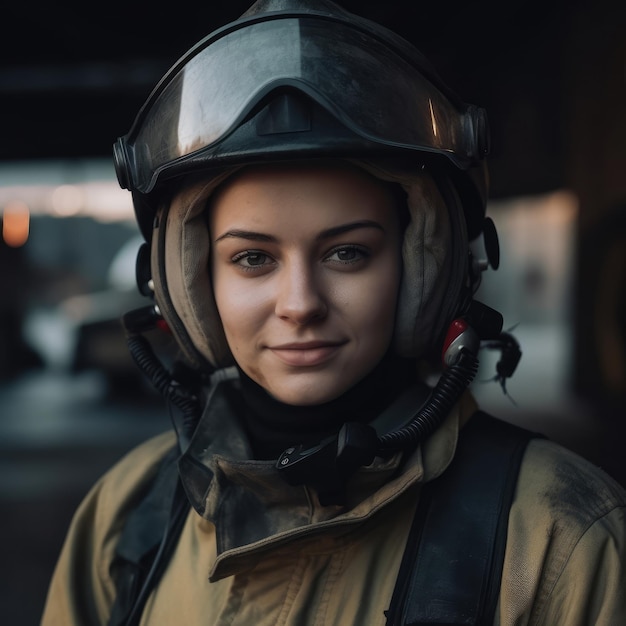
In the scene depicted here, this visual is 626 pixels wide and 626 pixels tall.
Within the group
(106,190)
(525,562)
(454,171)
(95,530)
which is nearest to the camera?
(525,562)

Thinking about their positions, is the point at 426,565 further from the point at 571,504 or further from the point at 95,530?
the point at 95,530

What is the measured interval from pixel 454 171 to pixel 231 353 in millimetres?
506

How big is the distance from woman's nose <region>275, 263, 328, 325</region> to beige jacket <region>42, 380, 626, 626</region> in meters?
0.24

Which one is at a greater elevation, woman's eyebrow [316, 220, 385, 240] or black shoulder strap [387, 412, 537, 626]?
woman's eyebrow [316, 220, 385, 240]

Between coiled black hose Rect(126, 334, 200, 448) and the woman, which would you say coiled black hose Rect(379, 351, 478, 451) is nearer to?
the woman

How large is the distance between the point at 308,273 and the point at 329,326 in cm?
9

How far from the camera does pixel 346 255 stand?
1.34 meters

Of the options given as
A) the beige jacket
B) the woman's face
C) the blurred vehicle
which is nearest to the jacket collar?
the beige jacket

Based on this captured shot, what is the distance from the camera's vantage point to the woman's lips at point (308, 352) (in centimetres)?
133

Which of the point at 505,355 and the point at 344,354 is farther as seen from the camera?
the point at 505,355

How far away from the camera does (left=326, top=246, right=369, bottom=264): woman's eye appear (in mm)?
1334

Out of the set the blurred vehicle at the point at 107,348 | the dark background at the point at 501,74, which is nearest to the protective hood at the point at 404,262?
the dark background at the point at 501,74

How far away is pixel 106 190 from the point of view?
12.4 metres

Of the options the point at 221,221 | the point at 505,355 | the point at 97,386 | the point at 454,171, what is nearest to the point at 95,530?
the point at 221,221
